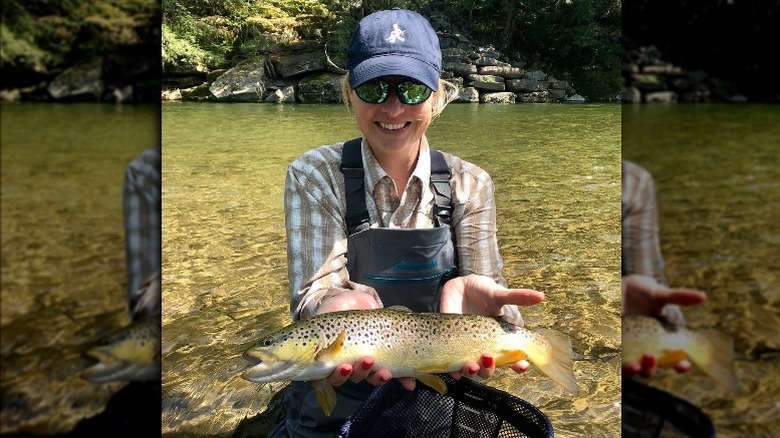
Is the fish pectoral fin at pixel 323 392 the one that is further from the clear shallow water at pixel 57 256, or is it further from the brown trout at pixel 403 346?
the clear shallow water at pixel 57 256

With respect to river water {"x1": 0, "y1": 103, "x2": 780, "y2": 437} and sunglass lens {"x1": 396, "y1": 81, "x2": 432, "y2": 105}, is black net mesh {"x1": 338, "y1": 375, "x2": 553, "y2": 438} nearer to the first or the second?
river water {"x1": 0, "y1": 103, "x2": 780, "y2": 437}

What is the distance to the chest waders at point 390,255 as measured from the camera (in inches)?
66.6

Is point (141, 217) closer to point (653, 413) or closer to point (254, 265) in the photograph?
point (653, 413)

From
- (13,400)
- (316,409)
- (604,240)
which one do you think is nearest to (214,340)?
(316,409)

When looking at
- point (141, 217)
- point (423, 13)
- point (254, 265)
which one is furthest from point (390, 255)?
point (423, 13)

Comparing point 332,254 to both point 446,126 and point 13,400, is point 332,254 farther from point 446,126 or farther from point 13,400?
point 446,126

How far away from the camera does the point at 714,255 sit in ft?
0.85

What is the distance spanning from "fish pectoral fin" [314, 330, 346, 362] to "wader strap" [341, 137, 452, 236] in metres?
0.49

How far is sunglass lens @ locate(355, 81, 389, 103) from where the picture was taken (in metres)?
1.70

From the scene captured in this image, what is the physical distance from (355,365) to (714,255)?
114 cm

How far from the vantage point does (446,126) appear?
13.0 meters

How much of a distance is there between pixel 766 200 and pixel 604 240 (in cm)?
487

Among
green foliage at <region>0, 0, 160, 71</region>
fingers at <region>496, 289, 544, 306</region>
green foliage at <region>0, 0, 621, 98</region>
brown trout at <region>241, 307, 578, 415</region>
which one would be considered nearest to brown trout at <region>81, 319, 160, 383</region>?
green foliage at <region>0, 0, 160, 71</region>

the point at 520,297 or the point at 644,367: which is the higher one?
the point at 644,367
